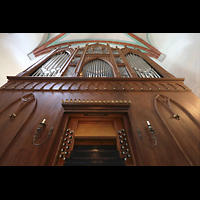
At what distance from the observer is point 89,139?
5.67 ft

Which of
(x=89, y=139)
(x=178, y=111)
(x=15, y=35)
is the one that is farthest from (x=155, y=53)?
(x=15, y=35)

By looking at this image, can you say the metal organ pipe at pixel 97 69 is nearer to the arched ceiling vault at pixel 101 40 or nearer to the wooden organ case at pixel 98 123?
the wooden organ case at pixel 98 123

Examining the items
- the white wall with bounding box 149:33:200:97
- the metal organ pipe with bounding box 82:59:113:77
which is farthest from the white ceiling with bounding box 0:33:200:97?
the metal organ pipe with bounding box 82:59:113:77

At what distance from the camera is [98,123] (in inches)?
79.6

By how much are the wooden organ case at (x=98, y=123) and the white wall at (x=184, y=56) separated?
4.93ft

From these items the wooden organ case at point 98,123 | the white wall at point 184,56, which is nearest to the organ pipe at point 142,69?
the wooden organ case at point 98,123

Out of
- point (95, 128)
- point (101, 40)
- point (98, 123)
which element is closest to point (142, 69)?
point (98, 123)

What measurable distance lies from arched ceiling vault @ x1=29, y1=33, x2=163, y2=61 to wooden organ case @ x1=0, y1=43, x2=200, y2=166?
15.5 ft

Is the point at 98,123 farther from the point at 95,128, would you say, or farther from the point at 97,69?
the point at 97,69

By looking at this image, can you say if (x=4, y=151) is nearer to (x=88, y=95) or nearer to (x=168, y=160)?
(x=88, y=95)

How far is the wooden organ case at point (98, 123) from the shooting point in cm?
135

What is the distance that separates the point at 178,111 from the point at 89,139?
2.03 metres

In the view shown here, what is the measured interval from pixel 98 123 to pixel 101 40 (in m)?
8.48

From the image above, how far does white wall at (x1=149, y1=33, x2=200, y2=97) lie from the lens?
3.39 meters
